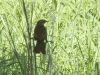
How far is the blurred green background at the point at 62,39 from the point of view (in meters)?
1.96

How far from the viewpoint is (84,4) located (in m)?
3.47

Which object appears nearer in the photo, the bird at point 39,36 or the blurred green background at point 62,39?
the bird at point 39,36

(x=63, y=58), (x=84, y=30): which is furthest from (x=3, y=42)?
(x=84, y=30)

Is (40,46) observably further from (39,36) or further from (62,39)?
(62,39)

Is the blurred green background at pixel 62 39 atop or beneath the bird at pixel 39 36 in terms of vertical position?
beneath

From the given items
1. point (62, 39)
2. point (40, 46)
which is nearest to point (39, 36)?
point (40, 46)

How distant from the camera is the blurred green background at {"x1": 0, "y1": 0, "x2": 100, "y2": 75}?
1.96 meters

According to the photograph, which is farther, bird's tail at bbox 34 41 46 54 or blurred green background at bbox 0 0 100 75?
blurred green background at bbox 0 0 100 75

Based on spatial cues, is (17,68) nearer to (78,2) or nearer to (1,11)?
(1,11)

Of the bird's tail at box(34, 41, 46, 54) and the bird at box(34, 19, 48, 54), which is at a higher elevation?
the bird at box(34, 19, 48, 54)

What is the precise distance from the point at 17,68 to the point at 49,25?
1047 millimetres

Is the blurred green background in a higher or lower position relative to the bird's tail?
lower

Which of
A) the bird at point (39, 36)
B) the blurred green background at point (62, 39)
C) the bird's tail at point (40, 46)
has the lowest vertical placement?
the blurred green background at point (62, 39)

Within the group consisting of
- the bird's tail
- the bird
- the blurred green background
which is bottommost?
the blurred green background
